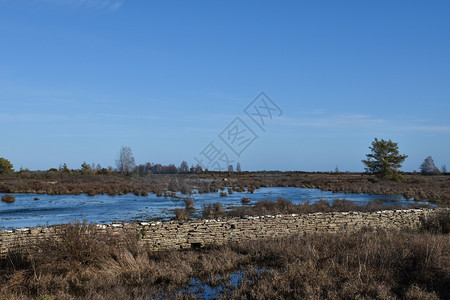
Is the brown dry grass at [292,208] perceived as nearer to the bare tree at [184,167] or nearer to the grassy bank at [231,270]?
the grassy bank at [231,270]

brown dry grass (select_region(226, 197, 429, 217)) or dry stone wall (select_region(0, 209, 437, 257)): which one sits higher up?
dry stone wall (select_region(0, 209, 437, 257))

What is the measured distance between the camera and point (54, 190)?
39469mm

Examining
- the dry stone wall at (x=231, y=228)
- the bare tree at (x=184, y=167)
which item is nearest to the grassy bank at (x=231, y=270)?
the dry stone wall at (x=231, y=228)

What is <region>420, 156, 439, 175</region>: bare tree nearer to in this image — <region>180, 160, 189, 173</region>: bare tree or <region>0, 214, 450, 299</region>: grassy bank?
<region>180, 160, 189, 173</region>: bare tree

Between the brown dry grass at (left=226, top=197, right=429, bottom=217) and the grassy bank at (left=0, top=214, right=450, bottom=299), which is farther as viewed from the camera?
the brown dry grass at (left=226, top=197, right=429, bottom=217)

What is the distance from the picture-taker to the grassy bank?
7.09 metres

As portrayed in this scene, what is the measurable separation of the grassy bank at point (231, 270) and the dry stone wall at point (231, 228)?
1.11 meters

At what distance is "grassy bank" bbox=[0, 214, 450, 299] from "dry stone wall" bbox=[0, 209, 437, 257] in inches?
43.9

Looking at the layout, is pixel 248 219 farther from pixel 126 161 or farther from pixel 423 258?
pixel 126 161

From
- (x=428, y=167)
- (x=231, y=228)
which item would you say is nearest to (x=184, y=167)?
(x=428, y=167)

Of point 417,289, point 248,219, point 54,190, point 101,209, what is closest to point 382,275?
point 417,289

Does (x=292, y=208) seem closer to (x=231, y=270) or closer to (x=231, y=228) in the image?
(x=231, y=228)

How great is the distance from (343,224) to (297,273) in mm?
7284

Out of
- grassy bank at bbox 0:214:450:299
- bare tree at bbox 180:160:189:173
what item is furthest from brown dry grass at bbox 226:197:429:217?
bare tree at bbox 180:160:189:173
